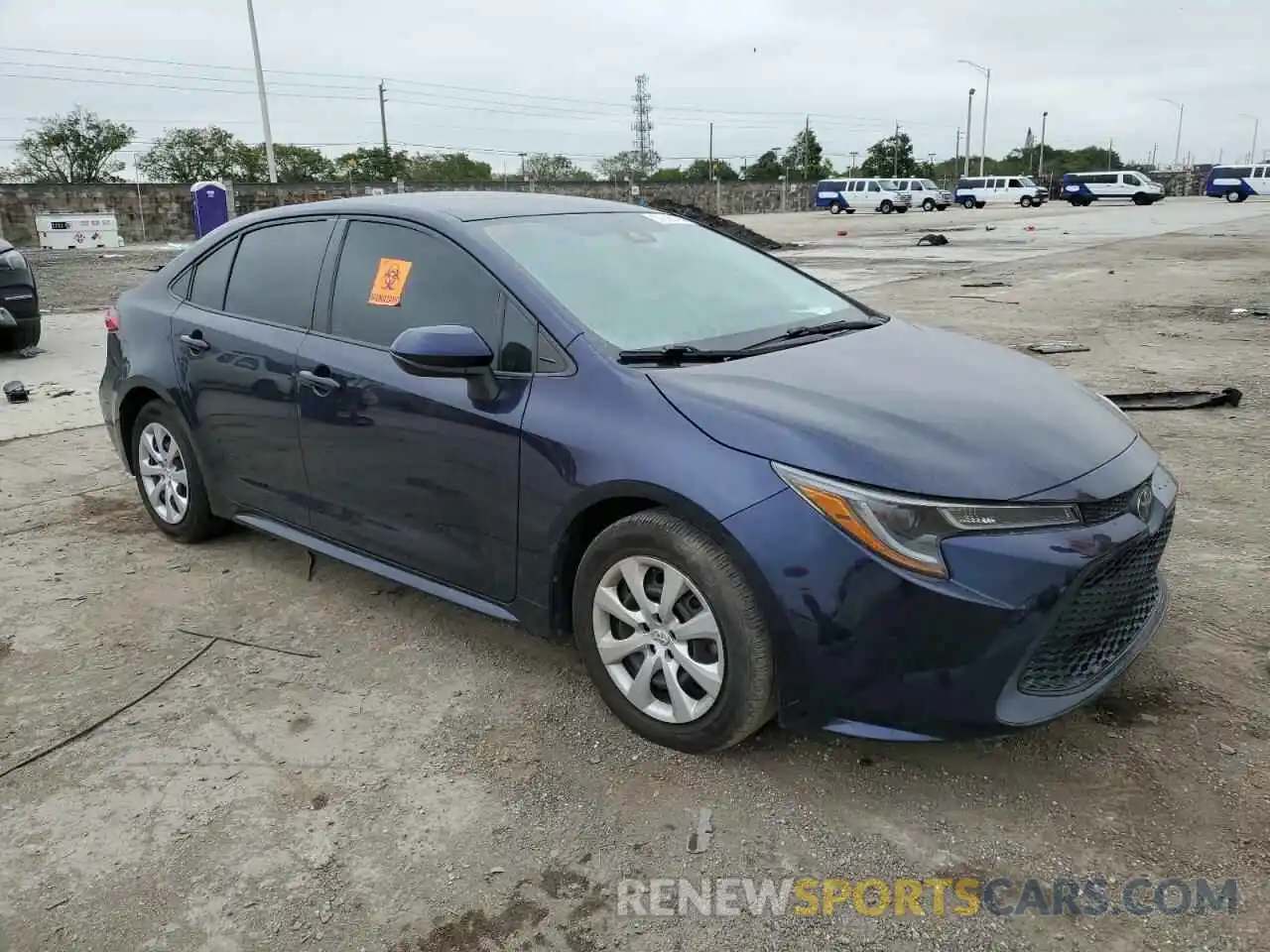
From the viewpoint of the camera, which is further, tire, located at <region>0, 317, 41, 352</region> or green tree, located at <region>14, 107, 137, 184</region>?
green tree, located at <region>14, 107, 137, 184</region>

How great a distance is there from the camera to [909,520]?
240 cm

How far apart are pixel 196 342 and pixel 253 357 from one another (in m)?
0.46

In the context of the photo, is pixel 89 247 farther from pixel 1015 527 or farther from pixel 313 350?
pixel 1015 527

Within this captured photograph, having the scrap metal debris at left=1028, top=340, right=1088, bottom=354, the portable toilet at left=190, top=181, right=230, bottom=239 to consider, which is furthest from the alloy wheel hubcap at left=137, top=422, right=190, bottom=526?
the portable toilet at left=190, top=181, right=230, bottom=239

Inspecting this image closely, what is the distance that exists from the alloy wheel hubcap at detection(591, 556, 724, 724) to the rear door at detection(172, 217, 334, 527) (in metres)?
1.55

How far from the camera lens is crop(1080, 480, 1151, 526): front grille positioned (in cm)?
253

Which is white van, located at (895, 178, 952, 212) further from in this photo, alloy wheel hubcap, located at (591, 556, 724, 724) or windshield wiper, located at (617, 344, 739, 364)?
alloy wheel hubcap, located at (591, 556, 724, 724)

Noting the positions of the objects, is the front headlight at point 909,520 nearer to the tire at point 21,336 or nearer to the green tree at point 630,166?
the tire at point 21,336

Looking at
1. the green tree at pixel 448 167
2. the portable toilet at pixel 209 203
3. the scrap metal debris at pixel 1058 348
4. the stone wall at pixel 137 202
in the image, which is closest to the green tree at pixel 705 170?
the green tree at pixel 448 167

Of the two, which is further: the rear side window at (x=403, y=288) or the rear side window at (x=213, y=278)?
the rear side window at (x=213, y=278)

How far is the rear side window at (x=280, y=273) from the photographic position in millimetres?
3828

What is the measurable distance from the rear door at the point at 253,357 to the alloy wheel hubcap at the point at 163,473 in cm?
30

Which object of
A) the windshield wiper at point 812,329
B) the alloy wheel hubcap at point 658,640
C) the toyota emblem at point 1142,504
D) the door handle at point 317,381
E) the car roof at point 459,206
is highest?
the car roof at point 459,206

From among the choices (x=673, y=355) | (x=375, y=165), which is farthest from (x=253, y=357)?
(x=375, y=165)
